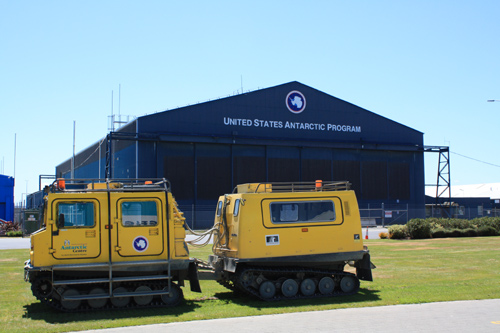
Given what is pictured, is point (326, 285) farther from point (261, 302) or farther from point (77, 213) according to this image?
point (77, 213)

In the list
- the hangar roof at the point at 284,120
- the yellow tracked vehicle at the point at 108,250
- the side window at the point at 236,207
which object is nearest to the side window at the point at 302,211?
the side window at the point at 236,207

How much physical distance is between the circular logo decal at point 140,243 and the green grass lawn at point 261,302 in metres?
1.34

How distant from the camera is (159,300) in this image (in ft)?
38.8

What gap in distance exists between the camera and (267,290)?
12273 millimetres

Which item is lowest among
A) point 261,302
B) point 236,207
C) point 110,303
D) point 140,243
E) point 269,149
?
point 261,302

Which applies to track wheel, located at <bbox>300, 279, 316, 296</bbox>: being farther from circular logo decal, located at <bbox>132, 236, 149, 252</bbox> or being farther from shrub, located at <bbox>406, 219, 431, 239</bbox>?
shrub, located at <bbox>406, 219, 431, 239</bbox>

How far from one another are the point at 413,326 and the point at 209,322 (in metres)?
3.86

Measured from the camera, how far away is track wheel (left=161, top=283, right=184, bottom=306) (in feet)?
38.5

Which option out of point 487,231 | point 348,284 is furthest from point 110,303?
point 487,231

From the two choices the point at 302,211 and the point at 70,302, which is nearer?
Answer: the point at 70,302

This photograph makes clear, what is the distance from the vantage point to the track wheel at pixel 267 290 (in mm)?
12219

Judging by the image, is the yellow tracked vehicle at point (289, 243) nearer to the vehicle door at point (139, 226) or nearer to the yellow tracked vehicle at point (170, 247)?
the yellow tracked vehicle at point (170, 247)

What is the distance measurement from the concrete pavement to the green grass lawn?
488mm

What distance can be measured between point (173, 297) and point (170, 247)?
1167 millimetres
